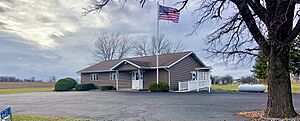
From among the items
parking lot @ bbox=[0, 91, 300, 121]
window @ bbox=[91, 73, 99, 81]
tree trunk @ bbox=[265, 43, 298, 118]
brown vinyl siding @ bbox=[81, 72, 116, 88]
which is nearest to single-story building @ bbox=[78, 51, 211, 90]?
brown vinyl siding @ bbox=[81, 72, 116, 88]

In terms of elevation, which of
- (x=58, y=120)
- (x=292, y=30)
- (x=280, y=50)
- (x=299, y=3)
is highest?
(x=299, y=3)

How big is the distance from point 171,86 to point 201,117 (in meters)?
21.5

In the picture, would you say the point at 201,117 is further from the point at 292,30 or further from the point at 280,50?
the point at 292,30

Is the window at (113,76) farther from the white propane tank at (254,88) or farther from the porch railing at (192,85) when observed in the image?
the white propane tank at (254,88)

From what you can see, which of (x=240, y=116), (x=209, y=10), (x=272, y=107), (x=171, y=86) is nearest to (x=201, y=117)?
(x=240, y=116)

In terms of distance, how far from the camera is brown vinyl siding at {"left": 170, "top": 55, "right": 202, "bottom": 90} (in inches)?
1304

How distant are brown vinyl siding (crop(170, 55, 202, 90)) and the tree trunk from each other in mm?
21618

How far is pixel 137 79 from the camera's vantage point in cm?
3566

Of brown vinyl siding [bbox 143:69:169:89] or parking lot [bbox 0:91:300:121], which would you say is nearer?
parking lot [bbox 0:91:300:121]

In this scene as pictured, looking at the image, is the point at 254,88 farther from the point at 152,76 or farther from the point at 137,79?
the point at 137,79

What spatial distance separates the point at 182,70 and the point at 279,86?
22810 mm

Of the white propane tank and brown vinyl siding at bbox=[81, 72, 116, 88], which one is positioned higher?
brown vinyl siding at bbox=[81, 72, 116, 88]

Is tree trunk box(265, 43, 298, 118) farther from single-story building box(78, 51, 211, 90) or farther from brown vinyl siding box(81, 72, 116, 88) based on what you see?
brown vinyl siding box(81, 72, 116, 88)

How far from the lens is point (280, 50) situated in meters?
11.1
